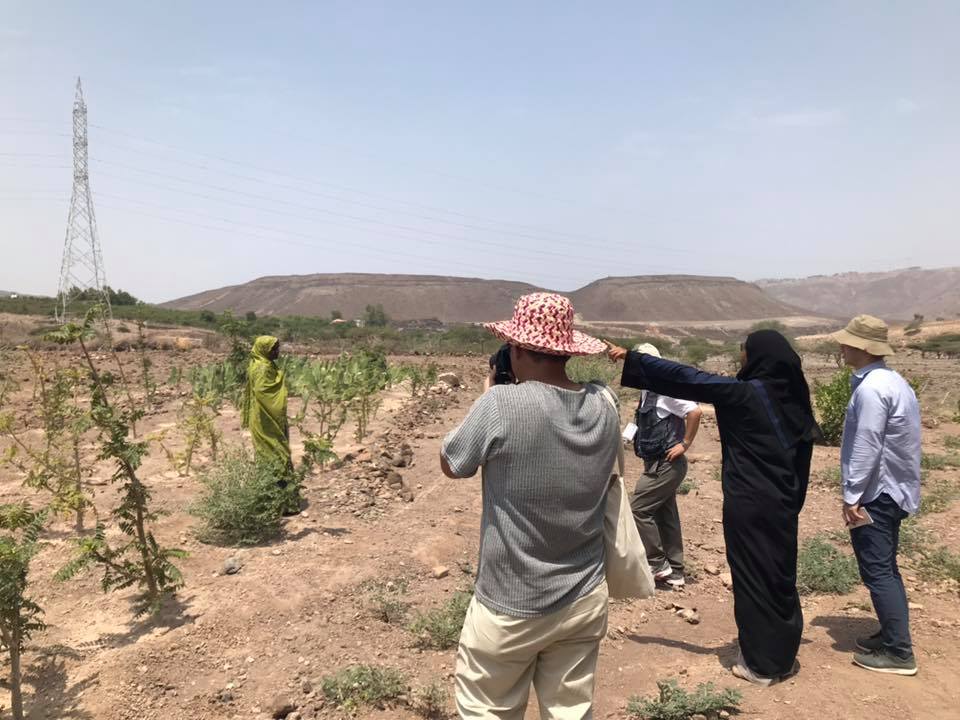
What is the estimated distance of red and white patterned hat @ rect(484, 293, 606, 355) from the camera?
1830mm

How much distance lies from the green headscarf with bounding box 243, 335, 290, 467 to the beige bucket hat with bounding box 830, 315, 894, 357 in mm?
4198

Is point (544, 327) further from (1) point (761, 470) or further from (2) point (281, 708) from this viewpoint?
(2) point (281, 708)

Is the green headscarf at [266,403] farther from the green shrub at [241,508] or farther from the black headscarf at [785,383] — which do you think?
the black headscarf at [785,383]

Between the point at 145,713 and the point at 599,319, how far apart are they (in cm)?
9158

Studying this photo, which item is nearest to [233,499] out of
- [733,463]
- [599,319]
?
[733,463]

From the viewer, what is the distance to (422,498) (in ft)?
19.5

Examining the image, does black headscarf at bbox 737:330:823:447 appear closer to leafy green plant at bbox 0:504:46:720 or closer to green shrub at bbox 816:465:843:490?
leafy green plant at bbox 0:504:46:720

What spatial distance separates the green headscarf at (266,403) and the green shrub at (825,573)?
13.1 feet

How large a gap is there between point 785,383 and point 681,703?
1.44 metres

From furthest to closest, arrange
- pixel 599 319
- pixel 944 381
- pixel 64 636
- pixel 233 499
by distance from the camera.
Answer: pixel 599 319, pixel 944 381, pixel 233 499, pixel 64 636

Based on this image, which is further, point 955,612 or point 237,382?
point 237,382

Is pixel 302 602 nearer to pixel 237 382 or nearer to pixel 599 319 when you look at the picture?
pixel 237 382

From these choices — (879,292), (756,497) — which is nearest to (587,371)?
(756,497)

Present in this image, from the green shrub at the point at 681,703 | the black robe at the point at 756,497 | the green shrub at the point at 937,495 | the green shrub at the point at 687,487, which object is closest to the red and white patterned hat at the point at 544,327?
the black robe at the point at 756,497
